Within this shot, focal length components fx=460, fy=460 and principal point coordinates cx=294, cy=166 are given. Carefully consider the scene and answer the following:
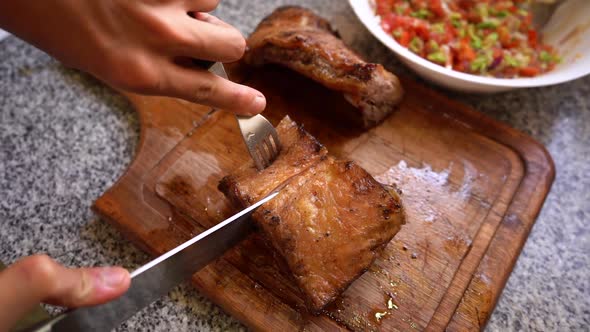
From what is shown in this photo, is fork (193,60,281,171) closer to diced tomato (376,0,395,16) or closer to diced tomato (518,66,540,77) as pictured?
diced tomato (376,0,395,16)

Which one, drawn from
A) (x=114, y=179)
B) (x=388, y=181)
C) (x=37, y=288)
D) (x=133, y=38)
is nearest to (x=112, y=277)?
(x=37, y=288)

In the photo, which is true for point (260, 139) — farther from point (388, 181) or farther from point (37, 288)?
point (37, 288)

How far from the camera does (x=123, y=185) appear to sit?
1669mm

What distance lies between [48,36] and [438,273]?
1318 millimetres

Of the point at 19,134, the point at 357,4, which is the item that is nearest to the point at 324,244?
the point at 357,4

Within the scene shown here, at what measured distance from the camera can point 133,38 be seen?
990mm

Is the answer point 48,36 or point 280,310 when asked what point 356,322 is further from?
point 48,36

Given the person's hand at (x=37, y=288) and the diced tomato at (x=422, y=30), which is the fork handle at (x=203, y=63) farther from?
the diced tomato at (x=422, y=30)

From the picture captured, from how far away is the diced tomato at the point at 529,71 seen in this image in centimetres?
197

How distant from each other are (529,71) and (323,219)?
123cm

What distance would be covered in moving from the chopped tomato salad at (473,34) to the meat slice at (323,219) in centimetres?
84

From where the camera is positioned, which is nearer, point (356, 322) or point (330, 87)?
point (356, 322)

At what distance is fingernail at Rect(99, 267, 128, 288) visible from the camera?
39.3 inches

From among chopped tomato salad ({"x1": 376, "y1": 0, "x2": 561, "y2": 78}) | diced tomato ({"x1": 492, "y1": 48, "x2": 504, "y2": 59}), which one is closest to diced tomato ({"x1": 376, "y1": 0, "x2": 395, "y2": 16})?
chopped tomato salad ({"x1": 376, "y1": 0, "x2": 561, "y2": 78})
